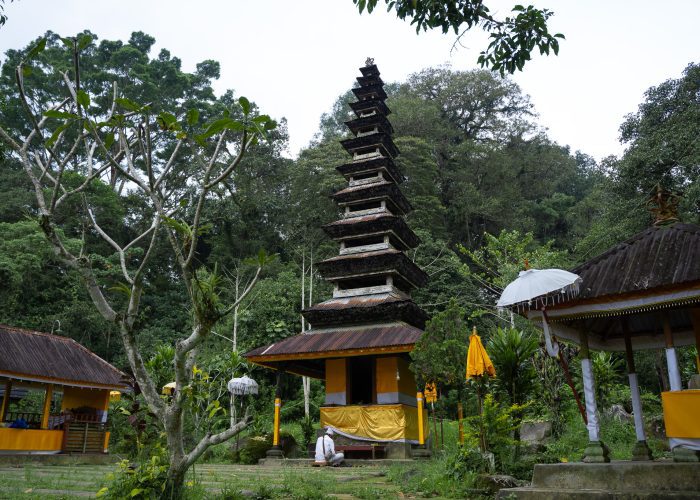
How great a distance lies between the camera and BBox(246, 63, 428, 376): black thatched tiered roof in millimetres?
15219

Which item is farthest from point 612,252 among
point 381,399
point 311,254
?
point 311,254

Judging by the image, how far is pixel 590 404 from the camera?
6707 millimetres

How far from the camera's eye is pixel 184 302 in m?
32.1

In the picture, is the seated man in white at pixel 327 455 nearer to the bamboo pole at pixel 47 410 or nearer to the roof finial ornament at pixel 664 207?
the roof finial ornament at pixel 664 207

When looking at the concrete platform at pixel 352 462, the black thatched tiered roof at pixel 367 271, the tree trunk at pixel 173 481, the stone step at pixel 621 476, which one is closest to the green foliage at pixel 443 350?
the black thatched tiered roof at pixel 367 271

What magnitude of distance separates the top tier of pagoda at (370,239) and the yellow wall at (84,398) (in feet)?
23.8

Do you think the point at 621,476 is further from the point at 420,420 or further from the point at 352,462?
the point at 420,420

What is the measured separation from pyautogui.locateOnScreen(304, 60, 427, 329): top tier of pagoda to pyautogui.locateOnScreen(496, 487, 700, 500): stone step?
9956mm

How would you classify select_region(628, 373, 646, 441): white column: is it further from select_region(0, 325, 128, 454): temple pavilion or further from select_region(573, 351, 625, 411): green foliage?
select_region(0, 325, 128, 454): temple pavilion

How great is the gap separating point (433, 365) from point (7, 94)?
32942 mm

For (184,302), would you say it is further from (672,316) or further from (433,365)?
(672,316)

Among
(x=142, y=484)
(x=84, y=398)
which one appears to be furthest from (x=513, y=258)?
(x=142, y=484)

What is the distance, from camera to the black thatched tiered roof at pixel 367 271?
15.2m

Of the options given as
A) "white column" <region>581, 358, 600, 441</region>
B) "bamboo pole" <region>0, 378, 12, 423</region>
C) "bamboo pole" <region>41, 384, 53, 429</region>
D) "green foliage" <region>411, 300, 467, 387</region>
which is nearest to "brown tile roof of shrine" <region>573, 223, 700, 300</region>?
"white column" <region>581, 358, 600, 441</region>
